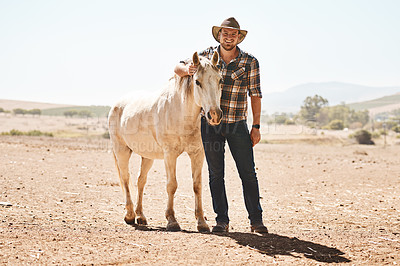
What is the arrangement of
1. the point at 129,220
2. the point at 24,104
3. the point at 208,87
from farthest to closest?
the point at 24,104 < the point at 129,220 < the point at 208,87

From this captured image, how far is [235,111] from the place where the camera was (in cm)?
502

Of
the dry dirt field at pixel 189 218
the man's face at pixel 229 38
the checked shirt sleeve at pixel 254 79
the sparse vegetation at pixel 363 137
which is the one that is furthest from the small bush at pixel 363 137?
the man's face at pixel 229 38

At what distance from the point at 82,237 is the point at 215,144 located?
197 cm

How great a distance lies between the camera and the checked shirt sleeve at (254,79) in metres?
5.01

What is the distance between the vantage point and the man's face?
4914mm

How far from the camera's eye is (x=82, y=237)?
4.52 meters

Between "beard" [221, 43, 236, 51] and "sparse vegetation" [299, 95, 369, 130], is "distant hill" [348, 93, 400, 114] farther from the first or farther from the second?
"beard" [221, 43, 236, 51]

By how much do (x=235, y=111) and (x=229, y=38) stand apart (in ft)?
3.04

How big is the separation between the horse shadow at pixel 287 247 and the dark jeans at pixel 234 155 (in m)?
0.46

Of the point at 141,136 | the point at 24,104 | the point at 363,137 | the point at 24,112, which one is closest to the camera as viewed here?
the point at 141,136

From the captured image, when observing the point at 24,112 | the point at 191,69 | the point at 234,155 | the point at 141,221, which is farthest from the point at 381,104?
the point at 191,69

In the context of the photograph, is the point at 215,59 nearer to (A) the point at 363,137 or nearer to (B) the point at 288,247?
(B) the point at 288,247

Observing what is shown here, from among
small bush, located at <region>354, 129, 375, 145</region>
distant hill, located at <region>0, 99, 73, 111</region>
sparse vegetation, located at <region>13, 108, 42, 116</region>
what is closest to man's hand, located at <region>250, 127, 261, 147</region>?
small bush, located at <region>354, 129, 375, 145</region>

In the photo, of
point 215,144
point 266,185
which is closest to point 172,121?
point 215,144
